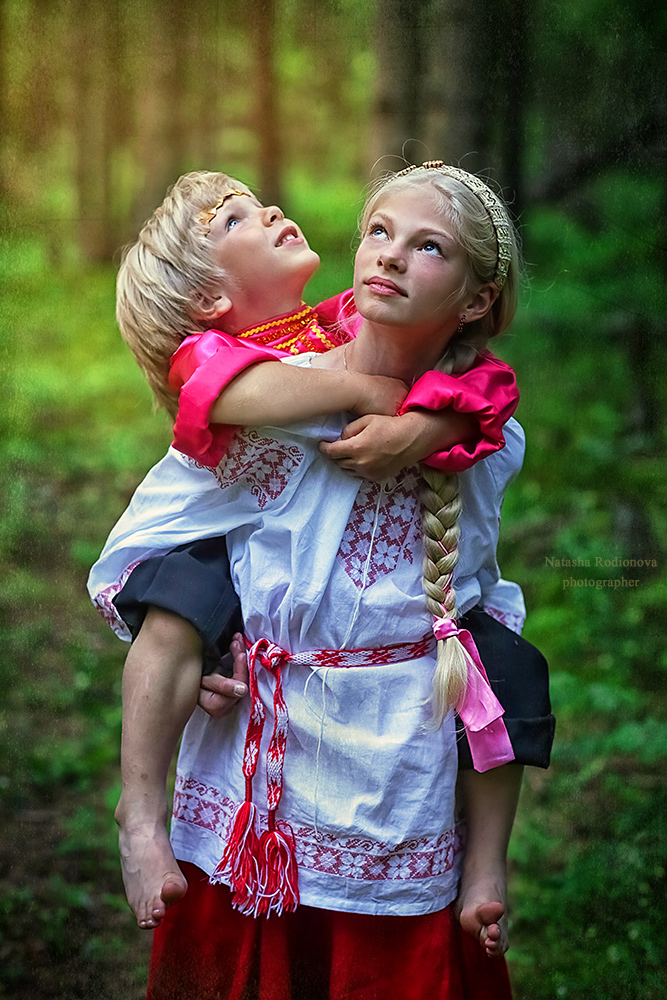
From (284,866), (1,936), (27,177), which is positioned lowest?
(1,936)

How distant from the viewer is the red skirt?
3.90 ft

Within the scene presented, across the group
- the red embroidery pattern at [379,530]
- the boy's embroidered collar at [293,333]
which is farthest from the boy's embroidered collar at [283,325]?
the red embroidery pattern at [379,530]

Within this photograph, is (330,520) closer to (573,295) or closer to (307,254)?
(307,254)

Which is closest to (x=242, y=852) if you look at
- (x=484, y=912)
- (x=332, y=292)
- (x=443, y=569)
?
(x=484, y=912)

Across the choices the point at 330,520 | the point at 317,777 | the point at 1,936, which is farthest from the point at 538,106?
the point at 1,936

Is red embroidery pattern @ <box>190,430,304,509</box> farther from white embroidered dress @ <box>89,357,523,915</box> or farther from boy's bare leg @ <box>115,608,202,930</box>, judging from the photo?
boy's bare leg @ <box>115,608,202,930</box>

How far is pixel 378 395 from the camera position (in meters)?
1.13

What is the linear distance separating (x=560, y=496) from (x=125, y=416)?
3.22ft

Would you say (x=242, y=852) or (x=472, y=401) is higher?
(x=472, y=401)

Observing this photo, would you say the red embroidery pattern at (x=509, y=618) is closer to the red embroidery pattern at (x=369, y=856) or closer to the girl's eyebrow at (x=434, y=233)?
the red embroidery pattern at (x=369, y=856)

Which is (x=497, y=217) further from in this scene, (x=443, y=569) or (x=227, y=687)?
(x=227, y=687)

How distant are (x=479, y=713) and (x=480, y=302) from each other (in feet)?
1.44

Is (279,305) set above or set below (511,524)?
above

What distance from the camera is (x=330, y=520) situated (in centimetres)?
113
